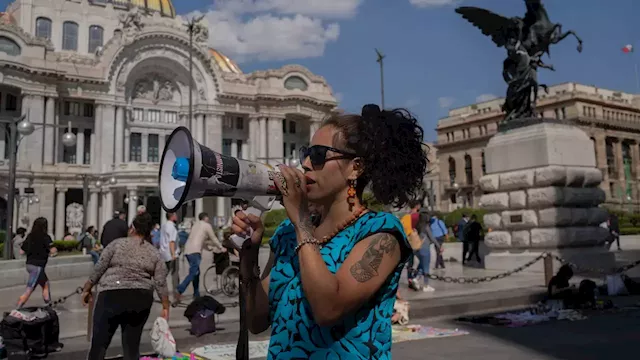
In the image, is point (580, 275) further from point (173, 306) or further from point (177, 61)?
point (177, 61)

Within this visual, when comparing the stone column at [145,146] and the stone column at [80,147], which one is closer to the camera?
the stone column at [80,147]

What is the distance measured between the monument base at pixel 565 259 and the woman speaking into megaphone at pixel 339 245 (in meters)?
11.3

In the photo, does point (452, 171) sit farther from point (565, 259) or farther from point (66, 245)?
point (565, 259)

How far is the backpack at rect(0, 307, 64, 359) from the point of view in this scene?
597 centimetres

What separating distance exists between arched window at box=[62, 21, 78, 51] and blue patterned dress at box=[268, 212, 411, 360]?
63.6 metres

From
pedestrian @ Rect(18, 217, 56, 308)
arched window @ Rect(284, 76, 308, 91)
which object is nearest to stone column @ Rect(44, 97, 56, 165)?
arched window @ Rect(284, 76, 308, 91)

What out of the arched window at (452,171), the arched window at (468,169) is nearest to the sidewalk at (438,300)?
the arched window at (468,169)

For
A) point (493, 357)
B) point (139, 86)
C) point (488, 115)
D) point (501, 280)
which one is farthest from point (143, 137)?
point (493, 357)

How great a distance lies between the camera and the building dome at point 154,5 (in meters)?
64.1

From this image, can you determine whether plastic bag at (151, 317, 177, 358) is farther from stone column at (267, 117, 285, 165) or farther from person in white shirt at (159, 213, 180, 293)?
stone column at (267, 117, 285, 165)

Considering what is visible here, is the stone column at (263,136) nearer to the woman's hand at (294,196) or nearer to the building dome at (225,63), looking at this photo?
the building dome at (225,63)

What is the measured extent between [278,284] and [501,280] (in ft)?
36.6

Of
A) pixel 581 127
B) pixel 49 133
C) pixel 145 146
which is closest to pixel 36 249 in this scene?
pixel 49 133

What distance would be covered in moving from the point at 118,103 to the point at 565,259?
Answer: 44.0 m
